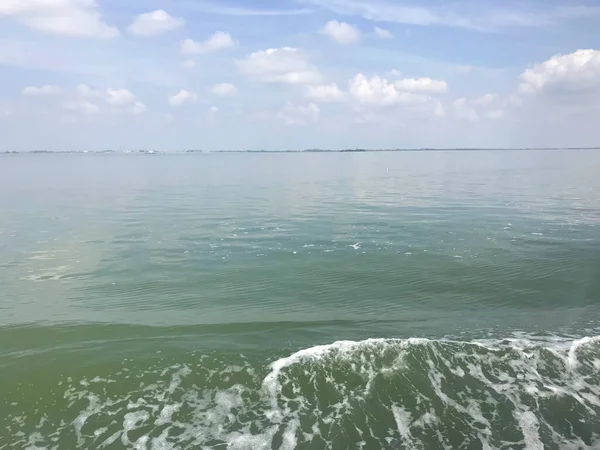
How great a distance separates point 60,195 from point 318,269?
144ft

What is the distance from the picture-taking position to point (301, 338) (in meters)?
13.8

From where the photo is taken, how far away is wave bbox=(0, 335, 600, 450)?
30.1 ft

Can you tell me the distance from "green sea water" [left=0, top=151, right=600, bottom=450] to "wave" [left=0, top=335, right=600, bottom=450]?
5 cm

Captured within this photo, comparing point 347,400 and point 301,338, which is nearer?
point 347,400

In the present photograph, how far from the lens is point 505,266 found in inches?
853

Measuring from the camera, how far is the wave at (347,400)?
9.17 metres

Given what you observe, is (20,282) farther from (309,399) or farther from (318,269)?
(309,399)

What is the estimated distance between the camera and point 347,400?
34.3 ft

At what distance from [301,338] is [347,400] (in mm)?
3602

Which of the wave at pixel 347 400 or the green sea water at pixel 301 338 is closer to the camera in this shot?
the wave at pixel 347 400

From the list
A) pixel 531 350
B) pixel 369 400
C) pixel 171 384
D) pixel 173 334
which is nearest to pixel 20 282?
pixel 173 334

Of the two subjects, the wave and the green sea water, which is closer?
the wave

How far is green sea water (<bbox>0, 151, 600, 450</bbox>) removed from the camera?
9.55m

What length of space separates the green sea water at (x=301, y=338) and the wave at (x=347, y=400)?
5 cm
